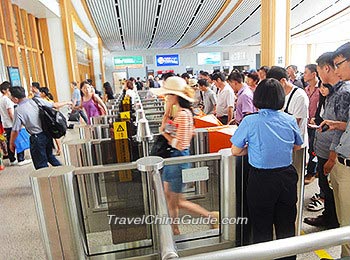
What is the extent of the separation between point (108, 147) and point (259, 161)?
3.88 feet

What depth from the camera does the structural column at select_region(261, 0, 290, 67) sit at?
22.4 ft

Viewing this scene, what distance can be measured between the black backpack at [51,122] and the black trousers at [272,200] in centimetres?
254

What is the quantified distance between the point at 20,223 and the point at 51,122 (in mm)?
1136

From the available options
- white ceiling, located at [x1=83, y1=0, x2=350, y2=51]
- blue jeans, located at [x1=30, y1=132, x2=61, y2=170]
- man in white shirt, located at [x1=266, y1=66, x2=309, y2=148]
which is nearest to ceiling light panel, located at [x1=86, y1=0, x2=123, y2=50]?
white ceiling, located at [x1=83, y1=0, x2=350, y2=51]

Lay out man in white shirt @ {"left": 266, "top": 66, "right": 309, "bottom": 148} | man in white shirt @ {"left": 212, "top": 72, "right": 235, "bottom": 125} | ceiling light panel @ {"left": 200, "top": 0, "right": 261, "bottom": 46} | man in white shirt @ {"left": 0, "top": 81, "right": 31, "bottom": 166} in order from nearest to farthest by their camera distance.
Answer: man in white shirt @ {"left": 266, "top": 66, "right": 309, "bottom": 148}, man in white shirt @ {"left": 212, "top": 72, "right": 235, "bottom": 125}, man in white shirt @ {"left": 0, "top": 81, "right": 31, "bottom": 166}, ceiling light panel @ {"left": 200, "top": 0, "right": 261, "bottom": 46}

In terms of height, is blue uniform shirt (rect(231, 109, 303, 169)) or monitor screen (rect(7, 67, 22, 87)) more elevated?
monitor screen (rect(7, 67, 22, 87))

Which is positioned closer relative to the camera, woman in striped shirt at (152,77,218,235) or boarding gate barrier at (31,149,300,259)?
boarding gate barrier at (31,149,300,259)

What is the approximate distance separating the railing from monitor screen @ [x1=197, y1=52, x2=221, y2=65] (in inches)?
867

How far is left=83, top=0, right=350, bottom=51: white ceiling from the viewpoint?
991 centimetres

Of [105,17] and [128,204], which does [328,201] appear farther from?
[105,17]

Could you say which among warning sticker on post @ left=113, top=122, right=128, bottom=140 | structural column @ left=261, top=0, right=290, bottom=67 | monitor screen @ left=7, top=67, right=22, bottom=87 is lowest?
warning sticker on post @ left=113, top=122, right=128, bottom=140

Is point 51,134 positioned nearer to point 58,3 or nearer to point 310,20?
point 58,3

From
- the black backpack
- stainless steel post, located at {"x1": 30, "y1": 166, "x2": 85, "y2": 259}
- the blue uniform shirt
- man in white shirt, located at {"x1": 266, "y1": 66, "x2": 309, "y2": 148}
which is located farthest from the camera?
the black backpack

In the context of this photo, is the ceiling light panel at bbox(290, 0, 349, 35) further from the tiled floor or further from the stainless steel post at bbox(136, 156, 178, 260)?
the stainless steel post at bbox(136, 156, 178, 260)
